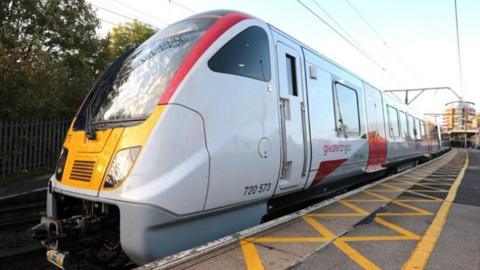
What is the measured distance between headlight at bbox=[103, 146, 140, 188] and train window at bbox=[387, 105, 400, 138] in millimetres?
9114

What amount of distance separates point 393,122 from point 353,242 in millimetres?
8265

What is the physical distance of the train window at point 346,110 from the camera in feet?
20.7

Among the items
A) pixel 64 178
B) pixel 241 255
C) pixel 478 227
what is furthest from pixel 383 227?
pixel 64 178

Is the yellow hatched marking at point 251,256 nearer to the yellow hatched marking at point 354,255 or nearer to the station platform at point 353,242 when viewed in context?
the station platform at point 353,242

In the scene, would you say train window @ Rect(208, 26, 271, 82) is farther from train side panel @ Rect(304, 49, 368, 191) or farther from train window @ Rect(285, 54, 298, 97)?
train side panel @ Rect(304, 49, 368, 191)

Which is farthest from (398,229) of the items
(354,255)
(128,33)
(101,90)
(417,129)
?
(128,33)

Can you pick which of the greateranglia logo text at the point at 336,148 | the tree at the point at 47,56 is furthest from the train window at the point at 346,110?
the tree at the point at 47,56

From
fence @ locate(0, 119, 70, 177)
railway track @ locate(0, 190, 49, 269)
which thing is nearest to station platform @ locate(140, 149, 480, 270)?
railway track @ locate(0, 190, 49, 269)

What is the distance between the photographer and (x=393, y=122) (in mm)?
11188

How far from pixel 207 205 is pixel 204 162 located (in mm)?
414

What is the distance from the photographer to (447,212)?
5.68 meters

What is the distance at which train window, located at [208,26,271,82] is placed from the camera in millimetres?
3646

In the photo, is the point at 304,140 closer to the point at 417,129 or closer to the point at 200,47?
the point at 200,47

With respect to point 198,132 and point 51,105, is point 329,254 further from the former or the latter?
point 51,105
